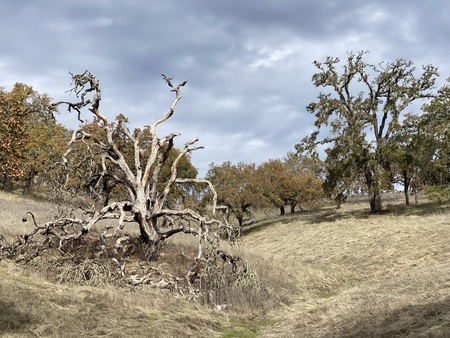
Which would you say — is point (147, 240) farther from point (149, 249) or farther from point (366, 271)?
point (366, 271)

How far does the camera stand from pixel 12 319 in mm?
6836

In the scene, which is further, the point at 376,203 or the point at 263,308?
the point at 376,203

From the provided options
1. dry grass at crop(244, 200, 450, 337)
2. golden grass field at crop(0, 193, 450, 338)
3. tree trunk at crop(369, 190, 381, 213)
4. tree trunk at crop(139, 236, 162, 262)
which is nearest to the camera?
golden grass field at crop(0, 193, 450, 338)

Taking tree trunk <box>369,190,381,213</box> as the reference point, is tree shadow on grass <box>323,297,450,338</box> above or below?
below

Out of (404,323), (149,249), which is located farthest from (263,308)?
(404,323)

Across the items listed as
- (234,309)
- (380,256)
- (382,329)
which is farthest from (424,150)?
(382,329)

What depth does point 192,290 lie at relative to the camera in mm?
11555

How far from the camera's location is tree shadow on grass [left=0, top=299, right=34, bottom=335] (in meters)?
6.57

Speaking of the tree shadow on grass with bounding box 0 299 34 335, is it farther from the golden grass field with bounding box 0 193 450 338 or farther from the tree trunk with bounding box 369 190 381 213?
the tree trunk with bounding box 369 190 381 213

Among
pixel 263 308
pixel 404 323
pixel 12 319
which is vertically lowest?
pixel 263 308

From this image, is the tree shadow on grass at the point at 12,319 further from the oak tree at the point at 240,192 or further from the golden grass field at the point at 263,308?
the oak tree at the point at 240,192

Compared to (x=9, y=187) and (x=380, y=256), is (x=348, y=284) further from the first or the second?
(x=9, y=187)

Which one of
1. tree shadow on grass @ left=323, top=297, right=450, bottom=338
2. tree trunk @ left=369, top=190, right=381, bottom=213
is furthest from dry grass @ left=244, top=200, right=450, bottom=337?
tree trunk @ left=369, top=190, right=381, bottom=213

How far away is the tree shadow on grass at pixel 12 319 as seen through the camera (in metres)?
6.57
